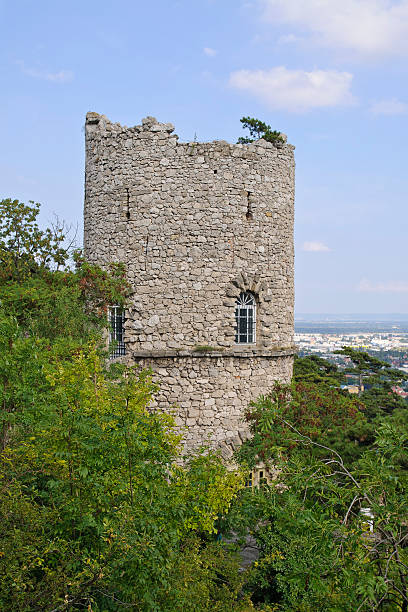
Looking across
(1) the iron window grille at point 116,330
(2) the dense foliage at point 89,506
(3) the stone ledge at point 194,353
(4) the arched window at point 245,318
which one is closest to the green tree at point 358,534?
(2) the dense foliage at point 89,506

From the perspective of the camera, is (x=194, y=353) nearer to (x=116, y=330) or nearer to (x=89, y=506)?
(x=116, y=330)

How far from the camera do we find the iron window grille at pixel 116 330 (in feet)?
49.9

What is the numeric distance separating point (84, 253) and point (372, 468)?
11745mm

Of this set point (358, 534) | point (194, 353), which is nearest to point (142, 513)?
point (358, 534)

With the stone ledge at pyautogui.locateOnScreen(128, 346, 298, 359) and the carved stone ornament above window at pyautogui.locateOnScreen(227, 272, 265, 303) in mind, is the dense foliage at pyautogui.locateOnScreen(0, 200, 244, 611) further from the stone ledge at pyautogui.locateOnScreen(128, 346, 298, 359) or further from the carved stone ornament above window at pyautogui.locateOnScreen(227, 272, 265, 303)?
the carved stone ornament above window at pyautogui.locateOnScreen(227, 272, 265, 303)

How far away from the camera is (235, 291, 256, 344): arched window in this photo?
15.4 meters

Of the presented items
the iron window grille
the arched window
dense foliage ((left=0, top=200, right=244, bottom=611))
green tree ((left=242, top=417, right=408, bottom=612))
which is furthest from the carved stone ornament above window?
green tree ((left=242, top=417, right=408, bottom=612))

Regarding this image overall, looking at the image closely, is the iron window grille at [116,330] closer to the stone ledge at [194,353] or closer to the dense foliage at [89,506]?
the stone ledge at [194,353]

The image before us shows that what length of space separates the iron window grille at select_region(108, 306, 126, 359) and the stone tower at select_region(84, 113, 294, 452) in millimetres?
396

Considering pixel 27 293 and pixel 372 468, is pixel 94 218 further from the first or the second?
pixel 372 468

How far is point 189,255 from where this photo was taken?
1462cm

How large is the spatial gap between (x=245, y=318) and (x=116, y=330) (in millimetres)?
3621

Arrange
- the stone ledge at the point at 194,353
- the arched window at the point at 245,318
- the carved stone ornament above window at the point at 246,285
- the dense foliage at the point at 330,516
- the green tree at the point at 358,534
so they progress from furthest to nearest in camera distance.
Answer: the arched window at the point at 245,318 → the carved stone ornament above window at the point at 246,285 → the stone ledge at the point at 194,353 → the dense foliage at the point at 330,516 → the green tree at the point at 358,534

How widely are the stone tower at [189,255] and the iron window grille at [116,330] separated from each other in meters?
0.40
